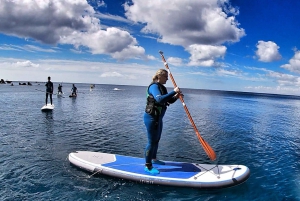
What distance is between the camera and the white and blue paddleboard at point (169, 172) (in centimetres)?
708

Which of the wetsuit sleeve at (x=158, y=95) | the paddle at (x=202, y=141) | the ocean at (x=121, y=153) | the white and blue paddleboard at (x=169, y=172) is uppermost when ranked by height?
the wetsuit sleeve at (x=158, y=95)

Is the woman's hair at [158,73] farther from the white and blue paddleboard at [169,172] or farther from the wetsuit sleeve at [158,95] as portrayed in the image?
the white and blue paddleboard at [169,172]

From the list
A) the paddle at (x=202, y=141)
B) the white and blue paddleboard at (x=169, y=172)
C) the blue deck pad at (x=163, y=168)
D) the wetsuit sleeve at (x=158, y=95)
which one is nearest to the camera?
the wetsuit sleeve at (x=158, y=95)

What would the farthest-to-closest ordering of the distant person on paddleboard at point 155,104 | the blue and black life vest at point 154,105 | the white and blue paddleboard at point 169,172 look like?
the white and blue paddleboard at point 169,172 < the blue and black life vest at point 154,105 < the distant person on paddleboard at point 155,104

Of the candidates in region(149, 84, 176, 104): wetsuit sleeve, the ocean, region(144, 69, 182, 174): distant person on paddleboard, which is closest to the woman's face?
region(144, 69, 182, 174): distant person on paddleboard

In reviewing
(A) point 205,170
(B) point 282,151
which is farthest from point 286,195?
(B) point 282,151

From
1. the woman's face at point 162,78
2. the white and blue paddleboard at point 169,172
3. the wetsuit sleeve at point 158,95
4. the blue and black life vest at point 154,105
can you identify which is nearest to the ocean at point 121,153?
the white and blue paddleboard at point 169,172

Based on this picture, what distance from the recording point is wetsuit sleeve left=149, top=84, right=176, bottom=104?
6410 millimetres

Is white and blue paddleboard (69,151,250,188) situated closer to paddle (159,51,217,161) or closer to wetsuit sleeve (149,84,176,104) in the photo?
paddle (159,51,217,161)

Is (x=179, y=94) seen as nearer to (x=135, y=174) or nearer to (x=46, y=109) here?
(x=135, y=174)

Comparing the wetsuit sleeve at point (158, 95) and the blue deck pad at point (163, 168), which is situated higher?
the wetsuit sleeve at point (158, 95)

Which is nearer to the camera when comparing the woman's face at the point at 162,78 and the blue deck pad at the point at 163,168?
the woman's face at the point at 162,78


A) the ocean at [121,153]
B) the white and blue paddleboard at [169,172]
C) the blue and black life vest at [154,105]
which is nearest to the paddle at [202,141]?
the white and blue paddleboard at [169,172]

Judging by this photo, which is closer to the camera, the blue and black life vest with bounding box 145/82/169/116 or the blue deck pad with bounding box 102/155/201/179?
the blue and black life vest with bounding box 145/82/169/116
